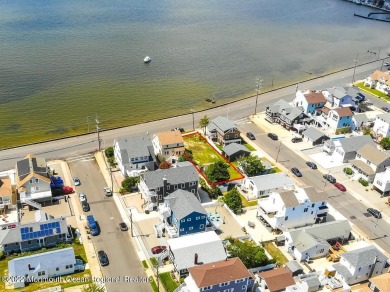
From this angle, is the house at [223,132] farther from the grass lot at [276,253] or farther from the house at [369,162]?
the grass lot at [276,253]

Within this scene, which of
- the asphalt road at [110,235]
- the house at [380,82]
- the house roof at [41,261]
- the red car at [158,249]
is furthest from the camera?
the house at [380,82]

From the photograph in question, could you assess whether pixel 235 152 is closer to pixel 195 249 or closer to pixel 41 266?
pixel 195 249

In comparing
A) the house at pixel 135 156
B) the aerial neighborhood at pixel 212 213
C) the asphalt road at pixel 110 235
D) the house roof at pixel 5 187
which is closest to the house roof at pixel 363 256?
the aerial neighborhood at pixel 212 213

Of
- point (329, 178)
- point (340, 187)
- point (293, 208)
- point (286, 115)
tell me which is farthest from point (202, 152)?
point (340, 187)

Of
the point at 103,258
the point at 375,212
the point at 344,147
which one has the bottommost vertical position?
the point at 103,258

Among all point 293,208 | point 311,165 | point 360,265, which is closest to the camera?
point 360,265

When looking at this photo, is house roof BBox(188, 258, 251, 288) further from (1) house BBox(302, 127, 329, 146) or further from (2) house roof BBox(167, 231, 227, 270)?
(1) house BBox(302, 127, 329, 146)

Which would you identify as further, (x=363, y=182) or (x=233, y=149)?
(x=233, y=149)
